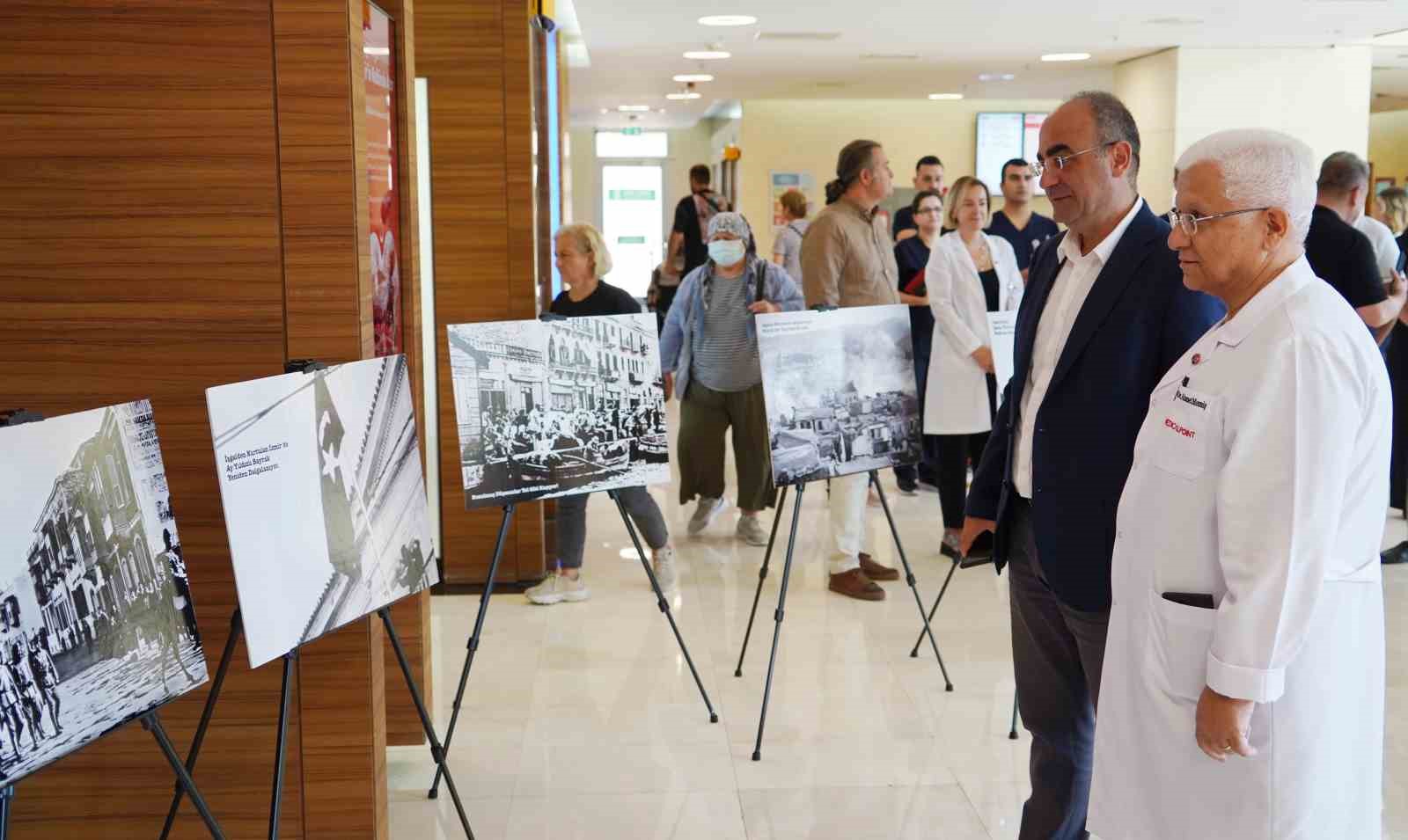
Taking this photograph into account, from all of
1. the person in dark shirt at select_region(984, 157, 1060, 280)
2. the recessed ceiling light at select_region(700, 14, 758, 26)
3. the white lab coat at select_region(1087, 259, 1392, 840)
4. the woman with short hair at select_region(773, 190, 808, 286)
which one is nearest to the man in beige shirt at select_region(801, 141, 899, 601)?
the person in dark shirt at select_region(984, 157, 1060, 280)

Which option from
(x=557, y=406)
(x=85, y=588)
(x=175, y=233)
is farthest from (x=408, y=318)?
(x=85, y=588)

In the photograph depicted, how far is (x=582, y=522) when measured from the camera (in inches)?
226

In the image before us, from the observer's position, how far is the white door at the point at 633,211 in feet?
84.1

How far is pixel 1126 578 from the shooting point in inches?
90.4

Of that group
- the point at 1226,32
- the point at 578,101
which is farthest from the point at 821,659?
the point at 578,101

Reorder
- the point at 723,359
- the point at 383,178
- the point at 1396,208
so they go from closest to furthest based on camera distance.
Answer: the point at 383,178
the point at 723,359
the point at 1396,208

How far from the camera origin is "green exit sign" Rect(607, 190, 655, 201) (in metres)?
25.8

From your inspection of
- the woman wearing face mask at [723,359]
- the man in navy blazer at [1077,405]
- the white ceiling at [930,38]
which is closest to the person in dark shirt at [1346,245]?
the woman wearing face mask at [723,359]

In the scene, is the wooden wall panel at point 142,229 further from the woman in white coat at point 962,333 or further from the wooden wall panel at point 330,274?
the woman in white coat at point 962,333

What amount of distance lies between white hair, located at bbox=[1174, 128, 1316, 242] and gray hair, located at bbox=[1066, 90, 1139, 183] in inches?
22.3

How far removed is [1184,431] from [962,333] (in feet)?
13.2

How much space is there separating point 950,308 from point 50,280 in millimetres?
4230

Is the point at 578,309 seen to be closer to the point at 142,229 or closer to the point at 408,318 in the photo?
the point at 408,318

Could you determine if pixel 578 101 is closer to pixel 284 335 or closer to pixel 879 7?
pixel 879 7
